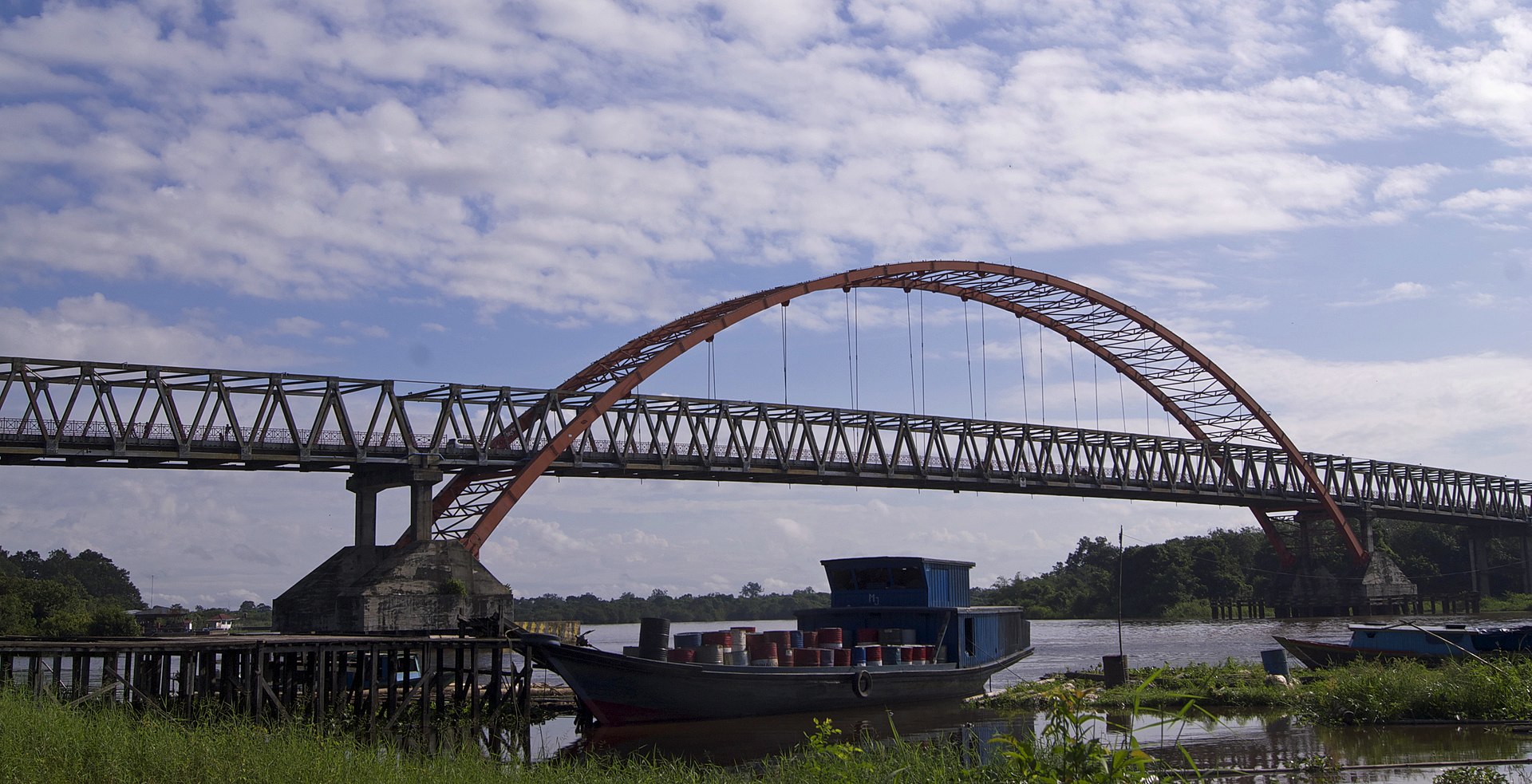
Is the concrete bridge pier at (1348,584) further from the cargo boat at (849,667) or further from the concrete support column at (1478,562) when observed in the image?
the cargo boat at (849,667)

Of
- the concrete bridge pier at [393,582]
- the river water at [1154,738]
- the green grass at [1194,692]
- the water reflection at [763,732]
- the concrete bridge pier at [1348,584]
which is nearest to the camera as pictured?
the river water at [1154,738]

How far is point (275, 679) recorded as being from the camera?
114ft

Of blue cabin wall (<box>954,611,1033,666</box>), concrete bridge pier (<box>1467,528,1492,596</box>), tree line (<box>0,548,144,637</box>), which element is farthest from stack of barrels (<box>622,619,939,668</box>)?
concrete bridge pier (<box>1467,528,1492,596</box>)

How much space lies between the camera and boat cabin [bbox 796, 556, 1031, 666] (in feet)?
150

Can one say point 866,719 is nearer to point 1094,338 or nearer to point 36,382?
point 36,382

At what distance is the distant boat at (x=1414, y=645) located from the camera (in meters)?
38.2

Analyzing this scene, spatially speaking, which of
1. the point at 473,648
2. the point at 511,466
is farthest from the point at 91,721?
the point at 511,466

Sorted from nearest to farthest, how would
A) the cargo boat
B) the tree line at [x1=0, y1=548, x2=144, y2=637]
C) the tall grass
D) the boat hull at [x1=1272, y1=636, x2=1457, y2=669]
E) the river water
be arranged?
the river water, the tall grass, the cargo boat, the boat hull at [x1=1272, y1=636, x2=1457, y2=669], the tree line at [x1=0, y1=548, x2=144, y2=637]

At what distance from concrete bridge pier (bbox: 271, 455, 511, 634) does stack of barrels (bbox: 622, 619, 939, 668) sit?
12959 mm

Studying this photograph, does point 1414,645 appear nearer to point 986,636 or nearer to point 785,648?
point 986,636

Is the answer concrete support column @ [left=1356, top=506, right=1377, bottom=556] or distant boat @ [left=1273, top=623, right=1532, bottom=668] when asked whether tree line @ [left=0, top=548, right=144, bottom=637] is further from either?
concrete support column @ [left=1356, top=506, right=1377, bottom=556]

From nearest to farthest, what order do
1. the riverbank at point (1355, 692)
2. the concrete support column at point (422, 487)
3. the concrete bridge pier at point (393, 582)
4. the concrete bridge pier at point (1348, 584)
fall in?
1. the riverbank at point (1355, 692)
2. the concrete bridge pier at point (393, 582)
3. the concrete support column at point (422, 487)
4. the concrete bridge pier at point (1348, 584)

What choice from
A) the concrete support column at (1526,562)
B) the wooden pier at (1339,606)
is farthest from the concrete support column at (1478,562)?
the concrete support column at (1526,562)

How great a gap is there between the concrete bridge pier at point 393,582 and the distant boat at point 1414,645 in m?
30.4
